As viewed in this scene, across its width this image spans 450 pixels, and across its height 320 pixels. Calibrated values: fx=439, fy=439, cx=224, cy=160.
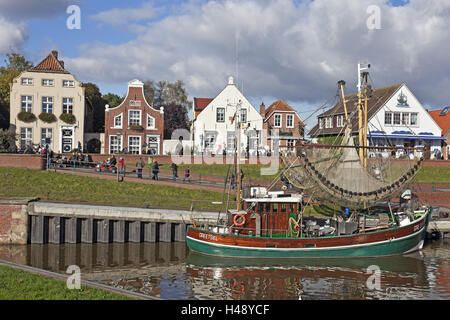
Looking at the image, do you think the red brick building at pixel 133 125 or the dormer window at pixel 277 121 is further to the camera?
the dormer window at pixel 277 121

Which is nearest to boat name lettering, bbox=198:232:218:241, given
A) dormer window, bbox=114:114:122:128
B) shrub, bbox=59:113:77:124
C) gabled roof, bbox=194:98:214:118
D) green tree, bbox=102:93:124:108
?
dormer window, bbox=114:114:122:128

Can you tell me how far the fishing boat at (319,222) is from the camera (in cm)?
2527

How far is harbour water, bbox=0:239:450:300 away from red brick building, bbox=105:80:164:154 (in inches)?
1116

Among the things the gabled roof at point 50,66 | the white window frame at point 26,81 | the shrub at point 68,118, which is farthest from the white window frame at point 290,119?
the white window frame at point 26,81

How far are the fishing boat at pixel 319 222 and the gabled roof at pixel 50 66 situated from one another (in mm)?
36240

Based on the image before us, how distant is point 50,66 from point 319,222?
134 feet

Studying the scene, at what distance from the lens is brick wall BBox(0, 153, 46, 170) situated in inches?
1508

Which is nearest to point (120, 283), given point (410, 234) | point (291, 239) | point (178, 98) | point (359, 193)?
point (291, 239)

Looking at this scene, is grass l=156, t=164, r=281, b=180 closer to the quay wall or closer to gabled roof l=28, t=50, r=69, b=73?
the quay wall

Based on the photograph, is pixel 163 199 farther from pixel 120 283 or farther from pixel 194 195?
pixel 120 283

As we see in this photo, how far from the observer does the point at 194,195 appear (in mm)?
36031

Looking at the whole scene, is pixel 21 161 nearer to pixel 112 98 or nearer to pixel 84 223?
pixel 84 223

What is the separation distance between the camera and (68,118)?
177ft

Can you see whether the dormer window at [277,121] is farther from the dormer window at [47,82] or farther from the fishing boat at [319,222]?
the fishing boat at [319,222]
